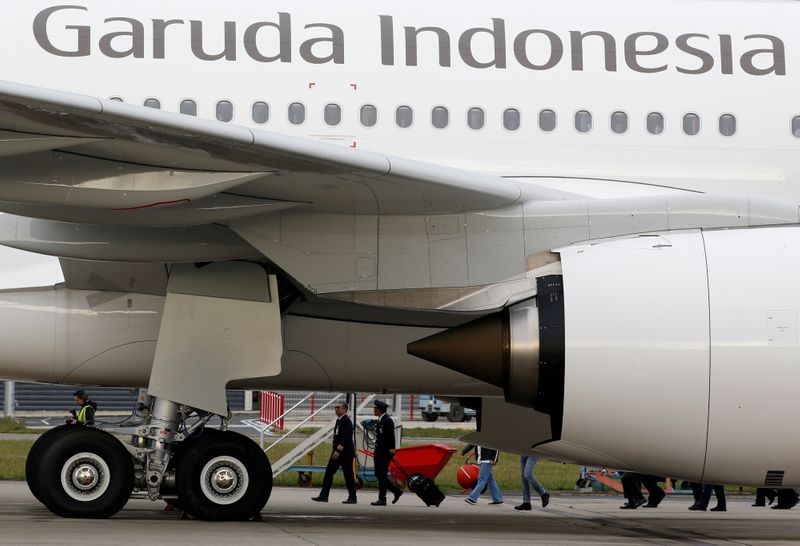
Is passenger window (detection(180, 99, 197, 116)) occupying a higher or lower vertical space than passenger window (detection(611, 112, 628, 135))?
higher

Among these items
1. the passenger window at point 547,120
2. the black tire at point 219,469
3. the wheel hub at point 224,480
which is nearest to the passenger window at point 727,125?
the passenger window at point 547,120

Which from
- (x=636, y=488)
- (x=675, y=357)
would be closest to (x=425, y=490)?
(x=636, y=488)

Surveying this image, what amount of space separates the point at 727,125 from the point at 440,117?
2613mm

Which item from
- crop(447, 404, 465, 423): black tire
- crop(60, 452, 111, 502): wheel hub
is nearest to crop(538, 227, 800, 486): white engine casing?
crop(60, 452, 111, 502): wheel hub

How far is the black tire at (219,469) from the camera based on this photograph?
36.3ft

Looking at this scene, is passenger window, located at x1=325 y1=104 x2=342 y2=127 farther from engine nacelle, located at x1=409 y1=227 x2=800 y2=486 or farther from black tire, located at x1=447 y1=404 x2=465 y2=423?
black tire, located at x1=447 y1=404 x2=465 y2=423

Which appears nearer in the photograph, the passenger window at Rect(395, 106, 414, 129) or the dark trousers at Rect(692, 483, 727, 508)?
the passenger window at Rect(395, 106, 414, 129)

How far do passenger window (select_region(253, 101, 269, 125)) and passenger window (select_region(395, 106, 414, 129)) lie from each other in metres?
1.14

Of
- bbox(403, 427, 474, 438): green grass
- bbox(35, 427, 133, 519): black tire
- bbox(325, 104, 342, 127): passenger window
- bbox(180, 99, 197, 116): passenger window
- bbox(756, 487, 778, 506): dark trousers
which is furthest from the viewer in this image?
bbox(403, 427, 474, 438): green grass

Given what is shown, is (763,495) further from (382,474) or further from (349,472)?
(349,472)

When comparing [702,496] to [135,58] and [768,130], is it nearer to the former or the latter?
[768,130]

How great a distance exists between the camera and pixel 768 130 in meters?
11.6

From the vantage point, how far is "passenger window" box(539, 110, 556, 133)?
11383 mm

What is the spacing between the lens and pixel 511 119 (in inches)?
448
